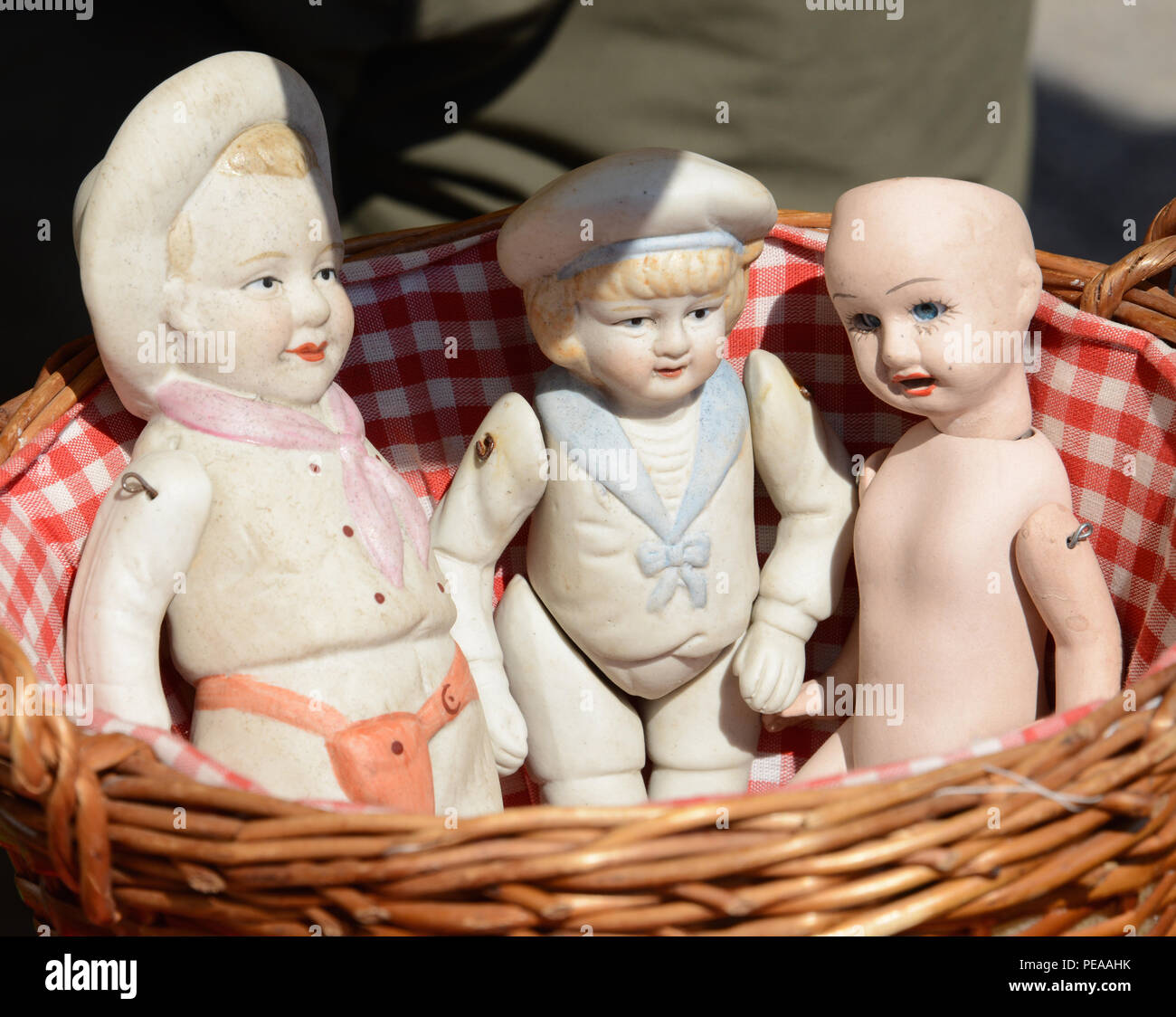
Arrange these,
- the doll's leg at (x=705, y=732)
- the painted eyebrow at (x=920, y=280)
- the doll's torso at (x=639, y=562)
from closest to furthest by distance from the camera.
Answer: the painted eyebrow at (x=920, y=280)
the doll's torso at (x=639, y=562)
the doll's leg at (x=705, y=732)

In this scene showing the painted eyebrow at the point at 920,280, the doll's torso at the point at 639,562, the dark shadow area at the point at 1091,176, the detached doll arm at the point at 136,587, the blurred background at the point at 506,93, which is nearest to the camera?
the detached doll arm at the point at 136,587

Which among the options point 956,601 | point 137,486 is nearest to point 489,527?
point 137,486

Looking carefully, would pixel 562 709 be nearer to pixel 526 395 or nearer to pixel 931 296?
pixel 526 395

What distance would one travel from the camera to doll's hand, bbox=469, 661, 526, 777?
53.3 inches

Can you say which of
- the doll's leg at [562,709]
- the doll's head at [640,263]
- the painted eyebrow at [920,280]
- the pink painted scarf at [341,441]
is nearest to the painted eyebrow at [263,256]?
the pink painted scarf at [341,441]

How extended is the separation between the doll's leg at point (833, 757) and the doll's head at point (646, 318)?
0.41 m

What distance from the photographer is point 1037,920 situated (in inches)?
37.0

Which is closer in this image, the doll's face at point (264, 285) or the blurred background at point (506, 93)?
the doll's face at point (264, 285)

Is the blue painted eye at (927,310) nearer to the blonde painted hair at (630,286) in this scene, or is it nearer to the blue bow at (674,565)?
the blonde painted hair at (630,286)

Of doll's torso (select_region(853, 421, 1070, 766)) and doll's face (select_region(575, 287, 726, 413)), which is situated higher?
doll's face (select_region(575, 287, 726, 413))

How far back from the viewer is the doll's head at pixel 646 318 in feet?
4.08

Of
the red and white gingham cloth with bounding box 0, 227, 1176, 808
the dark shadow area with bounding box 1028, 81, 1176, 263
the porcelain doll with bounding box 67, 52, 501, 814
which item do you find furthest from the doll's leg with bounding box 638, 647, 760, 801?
the dark shadow area with bounding box 1028, 81, 1176, 263

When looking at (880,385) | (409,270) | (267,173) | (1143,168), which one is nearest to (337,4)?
(409,270)

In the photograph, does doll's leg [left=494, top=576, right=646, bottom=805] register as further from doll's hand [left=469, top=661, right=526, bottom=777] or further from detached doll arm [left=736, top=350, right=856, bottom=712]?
detached doll arm [left=736, top=350, right=856, bottom=712]
